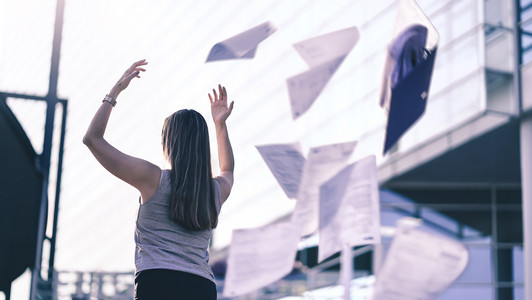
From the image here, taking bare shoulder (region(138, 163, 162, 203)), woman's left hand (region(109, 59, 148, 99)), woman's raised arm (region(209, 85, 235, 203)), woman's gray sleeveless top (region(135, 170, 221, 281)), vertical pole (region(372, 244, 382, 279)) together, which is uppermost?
woman's left hand (region(109, 59, 148, 99))

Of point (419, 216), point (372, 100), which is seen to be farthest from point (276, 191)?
point (419, 216)

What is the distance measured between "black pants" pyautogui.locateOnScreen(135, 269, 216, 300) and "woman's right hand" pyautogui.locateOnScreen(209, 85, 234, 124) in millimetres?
747

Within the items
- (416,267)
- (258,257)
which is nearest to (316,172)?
(258,257)

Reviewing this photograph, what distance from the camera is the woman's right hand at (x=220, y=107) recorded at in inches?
118

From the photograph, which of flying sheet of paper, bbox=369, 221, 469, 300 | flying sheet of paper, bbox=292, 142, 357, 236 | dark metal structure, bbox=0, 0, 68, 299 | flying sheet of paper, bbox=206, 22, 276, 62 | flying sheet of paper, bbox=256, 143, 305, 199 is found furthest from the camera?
flying sheet of paper, bbox=369, 221, 469, 300

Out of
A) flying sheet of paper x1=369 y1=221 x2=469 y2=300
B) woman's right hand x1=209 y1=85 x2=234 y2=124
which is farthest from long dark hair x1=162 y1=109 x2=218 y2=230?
flying sheet of paper x1=369 y1=221 x2=469 y2=300

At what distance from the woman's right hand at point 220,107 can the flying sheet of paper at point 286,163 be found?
1501 millimetres

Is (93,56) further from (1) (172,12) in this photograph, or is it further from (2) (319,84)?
(2) (319,84)

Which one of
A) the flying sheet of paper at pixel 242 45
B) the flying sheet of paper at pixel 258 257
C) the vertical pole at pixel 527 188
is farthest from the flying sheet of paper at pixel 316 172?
the vertical pole at pixel 527 188

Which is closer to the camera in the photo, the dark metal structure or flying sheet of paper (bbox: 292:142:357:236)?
the dark metal structure

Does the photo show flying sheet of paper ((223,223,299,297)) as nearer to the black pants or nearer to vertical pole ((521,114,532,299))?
the black pants

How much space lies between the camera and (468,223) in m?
19.5

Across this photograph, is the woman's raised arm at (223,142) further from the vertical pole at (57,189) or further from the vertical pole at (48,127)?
the vertical pole at (57,189)

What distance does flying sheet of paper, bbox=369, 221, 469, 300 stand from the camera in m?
5.93
